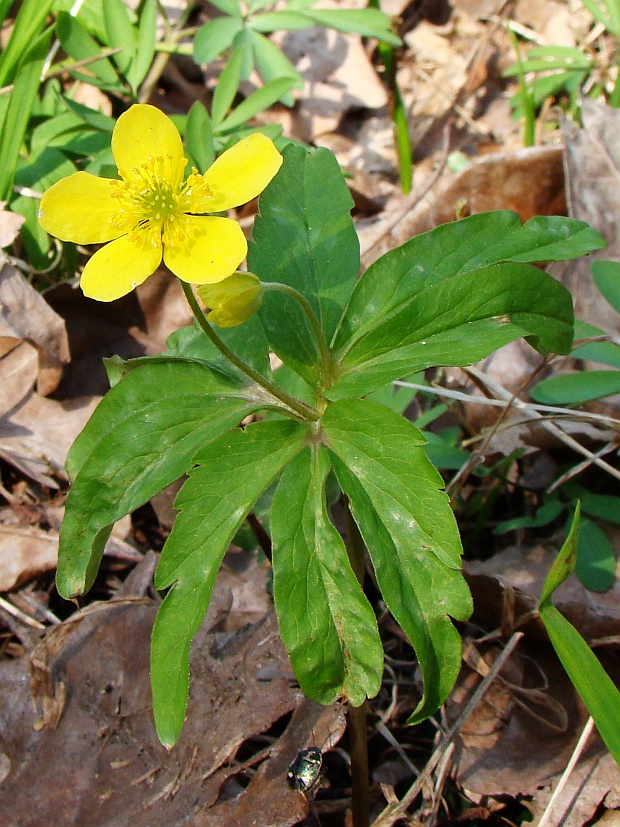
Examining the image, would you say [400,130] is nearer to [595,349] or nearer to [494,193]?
[494,193]

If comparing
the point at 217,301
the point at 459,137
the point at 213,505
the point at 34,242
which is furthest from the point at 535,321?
the point at 459,137

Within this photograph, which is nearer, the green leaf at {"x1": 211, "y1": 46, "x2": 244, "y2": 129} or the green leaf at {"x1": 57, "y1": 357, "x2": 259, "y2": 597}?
the green leaf at {"x1": 57, "y1": 357, "x2": 259, "y2": 597}

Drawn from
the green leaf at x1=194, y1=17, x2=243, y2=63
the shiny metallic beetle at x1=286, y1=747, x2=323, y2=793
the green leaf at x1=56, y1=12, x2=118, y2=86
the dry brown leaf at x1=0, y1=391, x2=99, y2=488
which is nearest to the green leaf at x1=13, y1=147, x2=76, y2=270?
the green leaf at x1=56, y1=12, x2=118, y2=86

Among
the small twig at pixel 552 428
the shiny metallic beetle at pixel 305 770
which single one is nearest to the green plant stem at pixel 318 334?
the small twig at pixel 552 428

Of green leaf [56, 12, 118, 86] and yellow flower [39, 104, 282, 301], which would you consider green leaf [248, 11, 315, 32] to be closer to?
green leaf [56, 12, 118, 86]

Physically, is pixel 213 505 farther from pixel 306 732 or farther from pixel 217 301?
pixel 306 732

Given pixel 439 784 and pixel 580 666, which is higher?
pixel 580 666

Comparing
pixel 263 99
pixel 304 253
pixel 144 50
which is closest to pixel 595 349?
pixel 304 253

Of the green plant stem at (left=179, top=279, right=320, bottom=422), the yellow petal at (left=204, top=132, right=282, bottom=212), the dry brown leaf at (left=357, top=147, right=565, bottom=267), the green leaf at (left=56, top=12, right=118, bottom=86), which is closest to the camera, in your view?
the yellow petal at (left=204, top=132, right=282, bottom=212)
